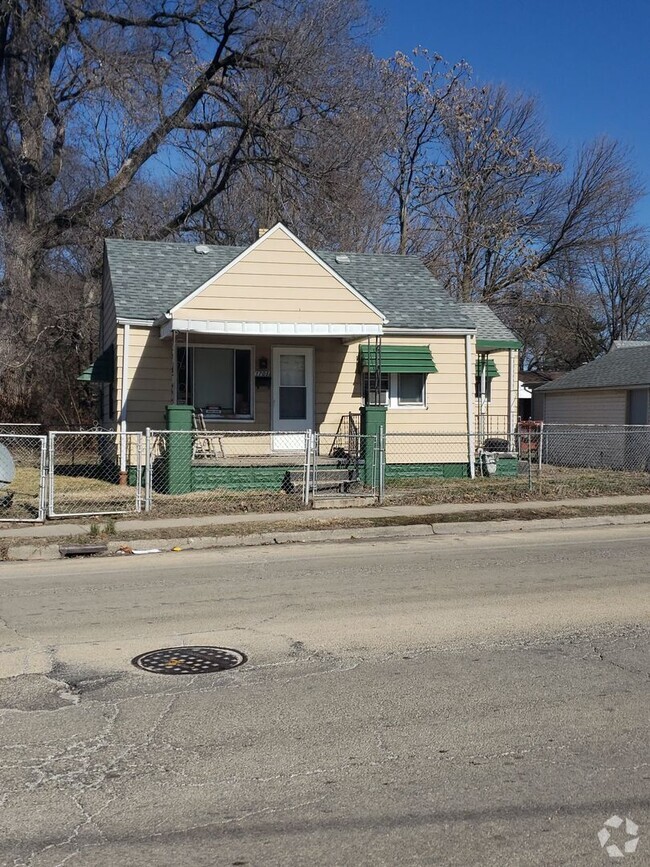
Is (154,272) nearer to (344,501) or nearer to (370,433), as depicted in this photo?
(370,433)

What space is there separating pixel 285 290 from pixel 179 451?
4.08 metres

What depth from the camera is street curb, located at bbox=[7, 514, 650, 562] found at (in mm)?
11969

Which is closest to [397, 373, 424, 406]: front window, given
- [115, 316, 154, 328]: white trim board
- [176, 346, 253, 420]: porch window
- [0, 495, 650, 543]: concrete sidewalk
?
[176, 346, 253, 420]: porch window

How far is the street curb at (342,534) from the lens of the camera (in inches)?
471

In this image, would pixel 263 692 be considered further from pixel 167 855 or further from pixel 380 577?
pixel 380 577

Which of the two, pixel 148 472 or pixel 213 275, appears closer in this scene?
pixel 148 472

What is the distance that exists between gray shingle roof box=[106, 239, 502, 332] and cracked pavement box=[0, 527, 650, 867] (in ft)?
34.7

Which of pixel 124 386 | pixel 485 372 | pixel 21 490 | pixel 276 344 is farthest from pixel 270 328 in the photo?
pixel 485 372

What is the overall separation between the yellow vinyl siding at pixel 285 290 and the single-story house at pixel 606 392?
1305cm

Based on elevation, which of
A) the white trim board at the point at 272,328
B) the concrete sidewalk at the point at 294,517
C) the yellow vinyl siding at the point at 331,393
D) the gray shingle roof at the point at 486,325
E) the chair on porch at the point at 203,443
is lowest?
the concrete sidewalk at the point at 294,517

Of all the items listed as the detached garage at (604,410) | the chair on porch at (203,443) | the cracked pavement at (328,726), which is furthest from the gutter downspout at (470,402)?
the cracked pavement at (328,726)

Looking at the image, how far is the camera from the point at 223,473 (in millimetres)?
17234

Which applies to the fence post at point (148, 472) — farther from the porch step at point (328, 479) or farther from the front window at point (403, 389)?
the front window at point (403, 389)

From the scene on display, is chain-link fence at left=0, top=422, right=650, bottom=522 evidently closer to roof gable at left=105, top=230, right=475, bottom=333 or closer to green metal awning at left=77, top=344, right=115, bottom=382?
green metal awning at left=77, top=344, right=115, bottom=382
